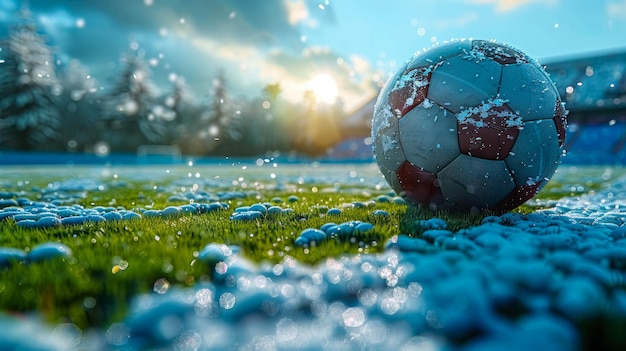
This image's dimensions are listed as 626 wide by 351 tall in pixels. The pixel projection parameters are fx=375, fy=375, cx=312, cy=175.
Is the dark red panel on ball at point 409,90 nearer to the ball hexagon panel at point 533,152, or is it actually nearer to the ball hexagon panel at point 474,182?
the ball hexagon panel at point 474,182

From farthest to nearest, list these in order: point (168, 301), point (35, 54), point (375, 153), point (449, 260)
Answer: point (35, 54) < point (375, 153) < point (449, 260) < point (168, 301)

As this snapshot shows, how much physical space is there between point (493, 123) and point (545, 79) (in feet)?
2.68

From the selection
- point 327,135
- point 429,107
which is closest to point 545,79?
point 429,107

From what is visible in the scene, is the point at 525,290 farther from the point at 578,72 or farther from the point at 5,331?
the point at 578,72

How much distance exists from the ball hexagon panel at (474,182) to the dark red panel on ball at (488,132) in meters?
0.08

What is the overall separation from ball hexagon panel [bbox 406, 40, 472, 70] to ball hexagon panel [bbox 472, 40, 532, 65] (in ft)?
0.28

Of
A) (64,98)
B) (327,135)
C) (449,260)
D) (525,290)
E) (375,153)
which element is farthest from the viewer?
(327,135)

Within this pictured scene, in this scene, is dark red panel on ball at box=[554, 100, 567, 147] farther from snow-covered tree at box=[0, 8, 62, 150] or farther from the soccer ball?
snow-covered tree at box=[0, 8, 62, 150]

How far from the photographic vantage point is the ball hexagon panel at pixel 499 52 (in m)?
3.22

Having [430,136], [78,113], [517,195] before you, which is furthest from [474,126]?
[78,113]

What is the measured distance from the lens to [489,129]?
3029mm

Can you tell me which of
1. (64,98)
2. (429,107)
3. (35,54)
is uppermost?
(35,54)

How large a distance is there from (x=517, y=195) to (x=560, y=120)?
77 centimetres

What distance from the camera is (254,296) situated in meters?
1.34
